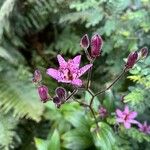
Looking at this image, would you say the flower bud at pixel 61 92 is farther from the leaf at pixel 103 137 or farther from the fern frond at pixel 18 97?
the fern frond at pixel 18 97

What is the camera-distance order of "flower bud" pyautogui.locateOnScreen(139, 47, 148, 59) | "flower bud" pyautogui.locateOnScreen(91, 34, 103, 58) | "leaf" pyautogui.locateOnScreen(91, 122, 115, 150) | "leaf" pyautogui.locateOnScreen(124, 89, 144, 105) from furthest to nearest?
"leaf" pyautogui.locateOnScreen(91, 122, 115, 150), "leaf" pyautogui.locateOnScreen(124, 89, 144, 105), "flower bud" pyautogui.locateOnScreen(139, 47, 148, 59), "flower bud" pyautogui.locateOnScreen(91, 34, 103, 58)

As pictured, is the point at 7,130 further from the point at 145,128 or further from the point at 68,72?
the point at 68,72

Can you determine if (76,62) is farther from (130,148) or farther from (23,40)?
(23,40)

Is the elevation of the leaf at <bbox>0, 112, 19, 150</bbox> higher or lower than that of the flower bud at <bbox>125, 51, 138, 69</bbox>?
lower

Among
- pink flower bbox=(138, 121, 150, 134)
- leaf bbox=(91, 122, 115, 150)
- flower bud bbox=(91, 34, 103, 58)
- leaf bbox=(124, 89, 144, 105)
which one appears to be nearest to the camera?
flower bud bbox=(91, 34, 103, 58)

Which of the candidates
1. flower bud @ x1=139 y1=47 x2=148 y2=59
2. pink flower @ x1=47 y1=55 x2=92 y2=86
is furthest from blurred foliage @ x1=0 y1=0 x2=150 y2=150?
pink flower @ x1=47 y1=55 x2=92 y2=86

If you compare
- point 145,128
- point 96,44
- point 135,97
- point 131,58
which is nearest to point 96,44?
point 96,44

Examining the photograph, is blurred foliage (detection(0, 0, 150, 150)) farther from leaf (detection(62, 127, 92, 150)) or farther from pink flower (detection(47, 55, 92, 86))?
pink flower (detection(47, 55, 92, 86))

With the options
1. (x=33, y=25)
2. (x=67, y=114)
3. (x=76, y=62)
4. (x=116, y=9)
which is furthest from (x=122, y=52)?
(x=76, y=62)
